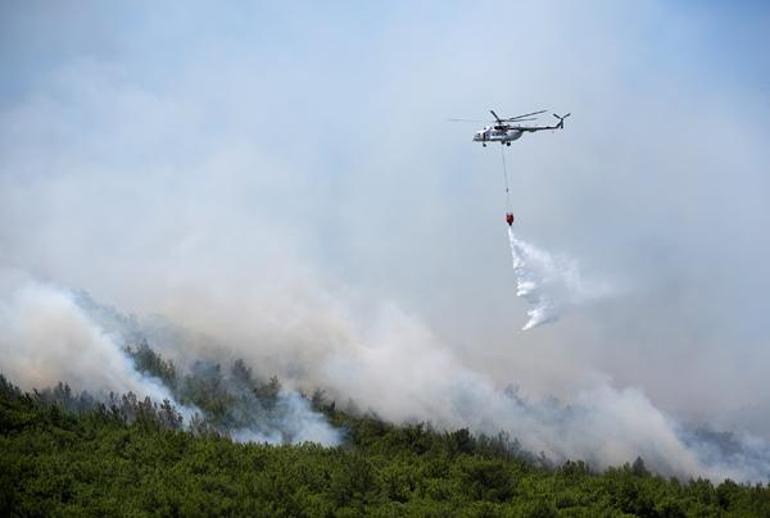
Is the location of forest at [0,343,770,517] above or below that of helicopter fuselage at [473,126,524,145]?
below

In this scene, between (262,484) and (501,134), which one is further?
(501,134)

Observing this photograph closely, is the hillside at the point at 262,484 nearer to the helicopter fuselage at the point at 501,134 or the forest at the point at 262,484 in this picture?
the forest at the point at 262,484

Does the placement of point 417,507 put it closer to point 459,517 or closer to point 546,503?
point 459,517

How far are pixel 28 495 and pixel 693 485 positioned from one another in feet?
307

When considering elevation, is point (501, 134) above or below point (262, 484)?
above

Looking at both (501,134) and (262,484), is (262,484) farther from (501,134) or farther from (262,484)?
(501,134)

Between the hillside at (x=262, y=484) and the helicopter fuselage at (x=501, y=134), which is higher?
the helicopter fuselage at (x=501, y=134)

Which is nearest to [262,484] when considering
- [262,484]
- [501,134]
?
[262,484]

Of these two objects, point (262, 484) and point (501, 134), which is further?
point (501, 134)

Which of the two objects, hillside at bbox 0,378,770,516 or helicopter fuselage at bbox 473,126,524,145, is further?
helicopter fuselage at bbox 473,126,524,145

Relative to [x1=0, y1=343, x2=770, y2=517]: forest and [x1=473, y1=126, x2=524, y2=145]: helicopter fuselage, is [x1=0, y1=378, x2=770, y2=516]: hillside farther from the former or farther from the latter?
[x1=473, y1=126, x2=524, y2=145]: helicopter fuselage

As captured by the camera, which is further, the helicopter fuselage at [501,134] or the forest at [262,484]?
the helicopter fuselage at [501,134]

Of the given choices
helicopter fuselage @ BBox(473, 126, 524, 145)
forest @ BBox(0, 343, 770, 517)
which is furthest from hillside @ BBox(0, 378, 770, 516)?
helicopter fuselage @ BBox(473, 126, 524, 145)

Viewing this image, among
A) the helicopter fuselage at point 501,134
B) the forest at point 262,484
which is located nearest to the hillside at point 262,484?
the forest at point 262,484
